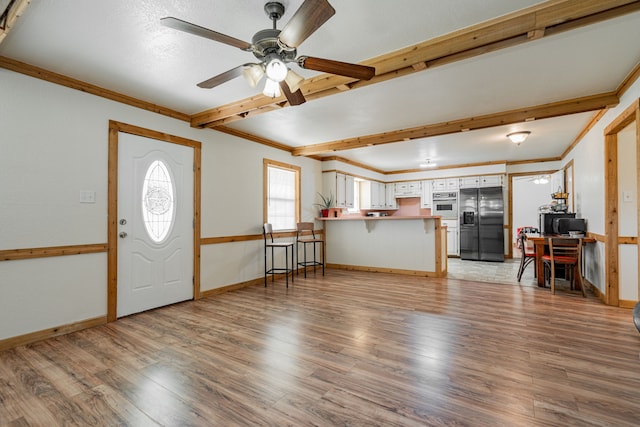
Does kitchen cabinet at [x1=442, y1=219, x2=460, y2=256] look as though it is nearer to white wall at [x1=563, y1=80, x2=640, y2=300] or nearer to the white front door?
white wall at [x1=563, y1=80, x2=640, y2=300]

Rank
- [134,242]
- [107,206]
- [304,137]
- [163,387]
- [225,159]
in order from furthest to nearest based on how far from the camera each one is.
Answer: [304,137] < [225,159] < [134,242] < [107,206] < [163,387]

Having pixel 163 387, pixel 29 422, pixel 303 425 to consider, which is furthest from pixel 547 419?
pixel 29 422

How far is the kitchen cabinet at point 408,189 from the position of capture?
29.3 feet

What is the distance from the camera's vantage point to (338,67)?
7.00ft

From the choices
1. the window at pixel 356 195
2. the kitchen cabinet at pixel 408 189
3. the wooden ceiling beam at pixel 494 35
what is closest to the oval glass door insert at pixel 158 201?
the wooden ceiling beam at pixel 494 35

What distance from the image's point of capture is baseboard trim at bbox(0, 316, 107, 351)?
2.66 meters

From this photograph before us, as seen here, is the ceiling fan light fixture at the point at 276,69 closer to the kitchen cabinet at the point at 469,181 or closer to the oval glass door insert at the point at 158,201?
the oval glass door insert at the point at 158,201

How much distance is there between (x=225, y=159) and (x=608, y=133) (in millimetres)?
5054

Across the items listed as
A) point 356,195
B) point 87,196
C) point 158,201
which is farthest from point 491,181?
point 87,196

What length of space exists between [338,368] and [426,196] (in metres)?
7.32

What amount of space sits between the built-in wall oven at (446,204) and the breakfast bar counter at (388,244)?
107 inches

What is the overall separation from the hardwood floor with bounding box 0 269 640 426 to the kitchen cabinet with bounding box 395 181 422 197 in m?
5.47

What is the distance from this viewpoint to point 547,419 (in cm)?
165

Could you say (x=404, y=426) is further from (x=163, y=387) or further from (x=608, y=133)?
(x=608, y=133)
